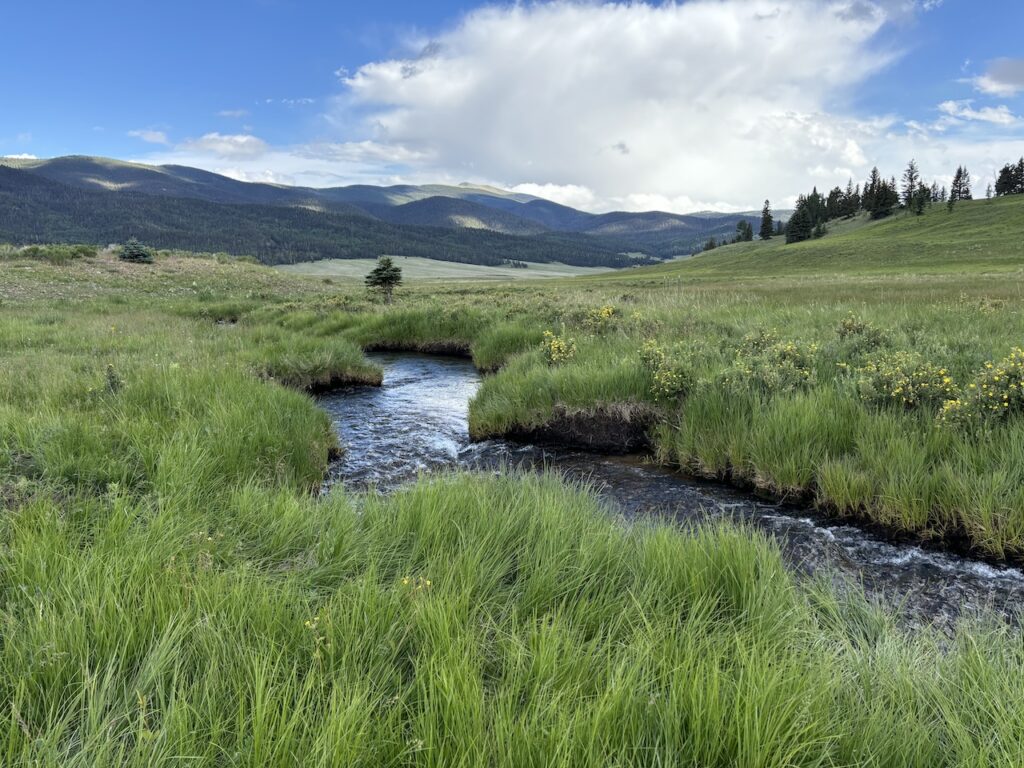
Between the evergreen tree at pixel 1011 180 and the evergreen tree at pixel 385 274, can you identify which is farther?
the evergreen tree at pixel 1011 180

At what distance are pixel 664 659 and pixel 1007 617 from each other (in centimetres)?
353

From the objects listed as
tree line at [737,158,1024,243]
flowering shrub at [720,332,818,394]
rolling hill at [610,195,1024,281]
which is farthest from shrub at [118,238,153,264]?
tree line at [737,158,1024,243]

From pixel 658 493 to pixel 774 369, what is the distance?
11.0 ft

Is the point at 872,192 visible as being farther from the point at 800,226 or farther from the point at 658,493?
the point at 658,493

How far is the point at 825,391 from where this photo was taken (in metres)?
7.50

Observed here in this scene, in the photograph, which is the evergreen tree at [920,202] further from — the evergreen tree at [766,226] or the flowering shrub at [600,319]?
the flowering shrub at [600,319]

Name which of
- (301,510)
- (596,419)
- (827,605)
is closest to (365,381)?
(596,419)

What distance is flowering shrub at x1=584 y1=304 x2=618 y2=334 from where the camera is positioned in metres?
15.1

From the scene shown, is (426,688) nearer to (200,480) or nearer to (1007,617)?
(200,480)

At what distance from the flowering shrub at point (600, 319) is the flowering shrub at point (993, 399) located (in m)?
9.06

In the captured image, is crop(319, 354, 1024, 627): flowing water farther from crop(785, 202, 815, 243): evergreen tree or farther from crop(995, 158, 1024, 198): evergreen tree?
crop(995, 158, 1024, 198): evergreen tree

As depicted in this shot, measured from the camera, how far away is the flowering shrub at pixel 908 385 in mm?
6957

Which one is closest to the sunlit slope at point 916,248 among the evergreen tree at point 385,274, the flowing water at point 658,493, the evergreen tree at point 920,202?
the evergreen tree at point 920,202

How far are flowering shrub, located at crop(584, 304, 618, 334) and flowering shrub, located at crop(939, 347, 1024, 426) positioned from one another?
906 cm
